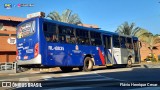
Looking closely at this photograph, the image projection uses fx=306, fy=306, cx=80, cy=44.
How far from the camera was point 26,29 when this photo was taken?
59.0 feet

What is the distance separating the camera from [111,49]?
23.4 meters

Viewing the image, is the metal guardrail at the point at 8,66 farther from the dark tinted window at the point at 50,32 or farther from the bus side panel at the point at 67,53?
the dark tinted window at the point at 50,32

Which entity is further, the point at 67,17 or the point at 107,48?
the point at 67,17

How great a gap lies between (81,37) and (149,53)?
34.9 m

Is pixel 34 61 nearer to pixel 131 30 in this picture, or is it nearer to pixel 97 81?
pixel 97 81

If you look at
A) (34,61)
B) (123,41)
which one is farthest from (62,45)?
(123,41)

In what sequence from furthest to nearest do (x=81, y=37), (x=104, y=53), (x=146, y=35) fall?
(x=146, y=35), (x=104, y=53), (x=81, y=37)

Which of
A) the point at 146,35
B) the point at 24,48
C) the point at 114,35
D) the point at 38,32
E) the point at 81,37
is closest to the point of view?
the point at 38,32

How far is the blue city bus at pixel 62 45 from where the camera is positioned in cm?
1702

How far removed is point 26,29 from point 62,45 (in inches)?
91.1

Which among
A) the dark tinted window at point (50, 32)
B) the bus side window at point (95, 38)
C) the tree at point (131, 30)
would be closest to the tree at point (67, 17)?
the tree at point (131, 30)

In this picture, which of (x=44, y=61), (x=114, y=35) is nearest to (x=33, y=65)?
(x=44, y=61)

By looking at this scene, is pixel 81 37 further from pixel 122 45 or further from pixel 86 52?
pixel 122 45

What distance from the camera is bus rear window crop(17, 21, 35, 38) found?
57.0ft
